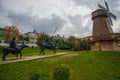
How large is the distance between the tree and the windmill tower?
1198 inches

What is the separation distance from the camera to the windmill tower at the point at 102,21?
33.2 m

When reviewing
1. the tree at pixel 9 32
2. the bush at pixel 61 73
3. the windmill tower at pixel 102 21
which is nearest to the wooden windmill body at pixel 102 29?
the windmill tower at pixel 102 21

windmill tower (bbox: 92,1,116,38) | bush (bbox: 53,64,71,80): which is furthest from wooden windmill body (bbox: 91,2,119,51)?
bush (bbox: 53,64,71,80)

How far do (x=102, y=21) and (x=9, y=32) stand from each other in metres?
34.5

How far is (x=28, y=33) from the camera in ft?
257

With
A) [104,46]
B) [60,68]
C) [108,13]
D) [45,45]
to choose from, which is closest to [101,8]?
[108,13]

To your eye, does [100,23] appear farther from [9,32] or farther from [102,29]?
[9,32]

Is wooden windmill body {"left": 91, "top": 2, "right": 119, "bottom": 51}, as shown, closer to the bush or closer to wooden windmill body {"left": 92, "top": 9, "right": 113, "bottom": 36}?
wooden windmill body {"left": 92, "top": 9, "right": 113, "bottom": 36}

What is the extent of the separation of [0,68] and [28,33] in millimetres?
68604

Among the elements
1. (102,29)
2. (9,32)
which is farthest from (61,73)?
(9,32)

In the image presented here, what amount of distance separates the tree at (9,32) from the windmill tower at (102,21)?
99.8 feet

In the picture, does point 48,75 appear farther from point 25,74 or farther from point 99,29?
point 99,29

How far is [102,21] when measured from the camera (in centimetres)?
3406

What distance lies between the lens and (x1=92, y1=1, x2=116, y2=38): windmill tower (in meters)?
33.2
